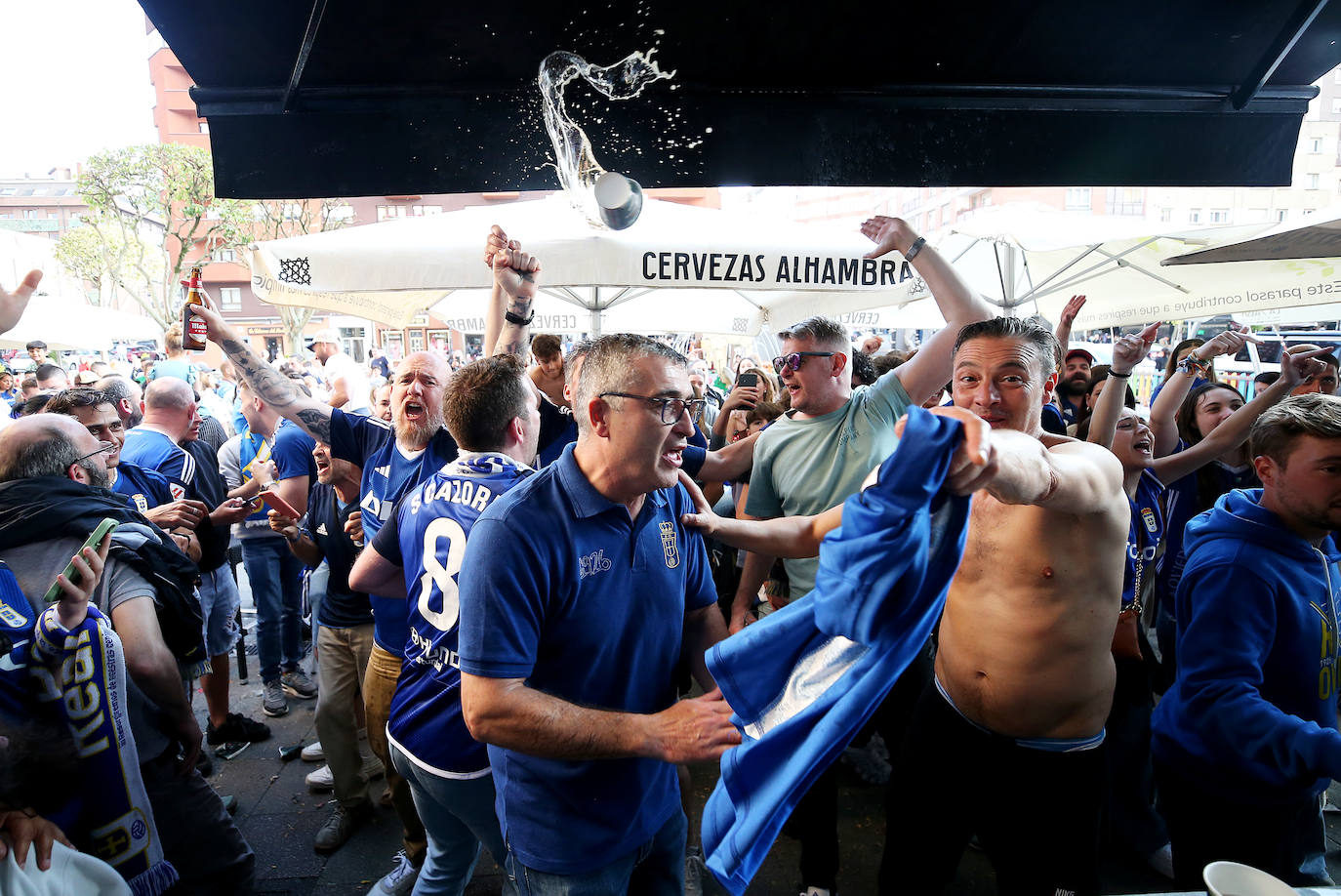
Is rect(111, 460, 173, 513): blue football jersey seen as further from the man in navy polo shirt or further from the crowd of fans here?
the man in navy polo shirt

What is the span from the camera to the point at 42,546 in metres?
2.38

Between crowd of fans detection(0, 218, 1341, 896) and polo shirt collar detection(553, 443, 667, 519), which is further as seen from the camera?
polo shirt collar detection(553, 443, 667, 519)

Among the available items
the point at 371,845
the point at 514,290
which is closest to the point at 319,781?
the point at 371,845

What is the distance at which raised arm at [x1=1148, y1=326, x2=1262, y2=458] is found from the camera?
455 cm

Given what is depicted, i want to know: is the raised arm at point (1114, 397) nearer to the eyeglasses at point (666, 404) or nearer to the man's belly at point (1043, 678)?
the man's belly at point (1043, 678)

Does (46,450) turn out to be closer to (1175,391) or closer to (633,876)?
(633,876)

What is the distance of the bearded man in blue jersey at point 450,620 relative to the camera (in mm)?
2291

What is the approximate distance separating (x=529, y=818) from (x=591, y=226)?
3463mm

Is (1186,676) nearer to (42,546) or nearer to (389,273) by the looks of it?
(42,546)

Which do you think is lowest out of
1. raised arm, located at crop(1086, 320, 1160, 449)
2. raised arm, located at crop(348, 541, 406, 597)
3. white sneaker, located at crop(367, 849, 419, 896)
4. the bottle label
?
white sneaker, located at crop(367, 849, 419, 896)

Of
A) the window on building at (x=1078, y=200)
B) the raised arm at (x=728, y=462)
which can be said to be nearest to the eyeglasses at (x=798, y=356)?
the raised arm at (x=728, y=462)

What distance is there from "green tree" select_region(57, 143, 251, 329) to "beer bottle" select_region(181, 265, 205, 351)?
31.4 meters

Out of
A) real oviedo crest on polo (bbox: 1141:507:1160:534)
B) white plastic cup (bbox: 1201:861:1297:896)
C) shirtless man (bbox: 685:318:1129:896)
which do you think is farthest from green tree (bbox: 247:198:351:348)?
white plastic cup (bbox: 1201:861:1297:896)

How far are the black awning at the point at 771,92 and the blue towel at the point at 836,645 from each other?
1493 mm
